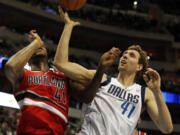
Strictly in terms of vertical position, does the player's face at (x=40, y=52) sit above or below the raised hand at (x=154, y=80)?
above

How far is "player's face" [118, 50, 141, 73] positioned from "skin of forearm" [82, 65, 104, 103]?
0.60 metres

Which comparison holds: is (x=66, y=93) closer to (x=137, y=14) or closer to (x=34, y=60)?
(x=34, y=60)

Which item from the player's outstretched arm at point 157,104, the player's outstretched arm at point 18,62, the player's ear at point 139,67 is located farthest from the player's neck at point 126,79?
the player's outstretched arm at point 18,62

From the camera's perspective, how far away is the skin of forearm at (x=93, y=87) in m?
2.82

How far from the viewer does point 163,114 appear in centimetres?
321

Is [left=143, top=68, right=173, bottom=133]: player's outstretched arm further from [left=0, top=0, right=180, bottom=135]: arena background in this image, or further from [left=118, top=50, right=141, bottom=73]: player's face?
[left=0, top=0, right=180, bottom=135]: arena background

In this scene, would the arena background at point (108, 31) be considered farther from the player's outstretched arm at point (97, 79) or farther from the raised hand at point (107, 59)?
the raised hand at point (107, 59)

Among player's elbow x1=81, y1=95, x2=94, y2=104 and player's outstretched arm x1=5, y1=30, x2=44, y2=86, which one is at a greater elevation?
player's outstretched arm x1=5, y1=30, x2=44, y2=86

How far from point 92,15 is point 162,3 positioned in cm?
661

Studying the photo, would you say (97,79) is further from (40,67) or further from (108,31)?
(108,31)

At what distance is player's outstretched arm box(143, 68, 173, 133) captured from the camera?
3.13 m

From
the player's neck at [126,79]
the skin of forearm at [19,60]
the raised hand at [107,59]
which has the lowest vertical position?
the player's neck at [126,79]

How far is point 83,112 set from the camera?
3354mm

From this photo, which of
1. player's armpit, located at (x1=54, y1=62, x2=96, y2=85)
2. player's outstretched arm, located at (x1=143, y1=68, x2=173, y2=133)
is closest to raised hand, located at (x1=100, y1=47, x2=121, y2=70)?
player's armpit, located at (x1=54, y1=62, x2=96, y2=85)
